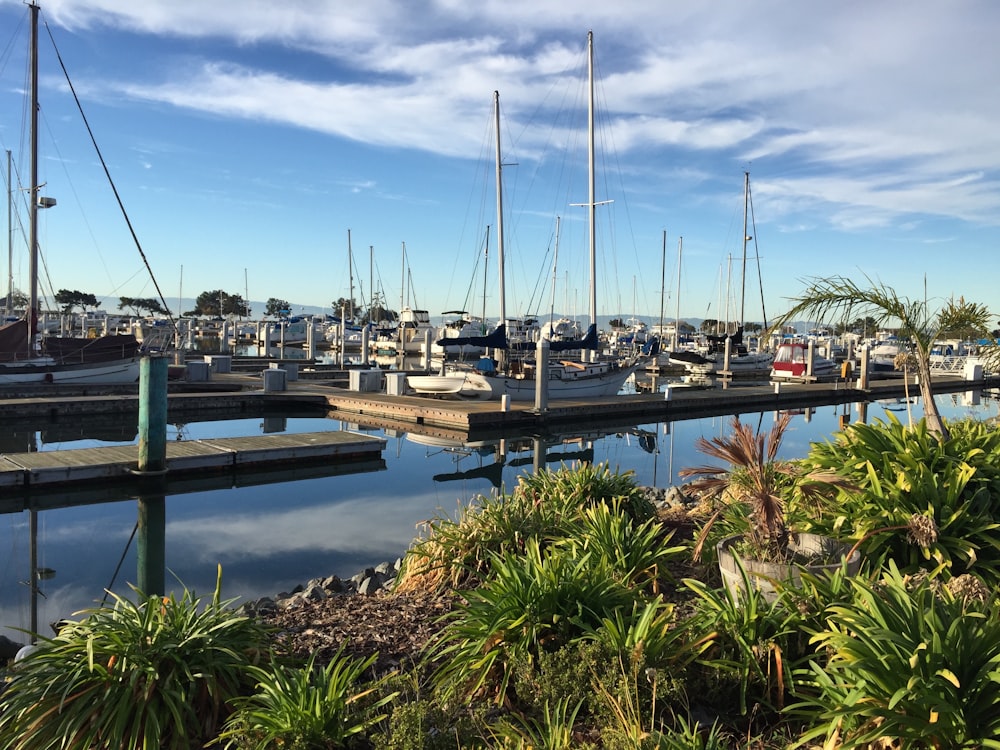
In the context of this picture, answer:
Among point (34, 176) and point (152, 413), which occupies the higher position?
point (34, 176)

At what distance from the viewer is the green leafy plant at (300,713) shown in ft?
13.4

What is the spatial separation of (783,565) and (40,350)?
32.4 m

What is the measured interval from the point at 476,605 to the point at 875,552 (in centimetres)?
340

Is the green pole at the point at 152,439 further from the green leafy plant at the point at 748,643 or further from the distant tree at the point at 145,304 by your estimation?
the distant tree at the point at 145,304

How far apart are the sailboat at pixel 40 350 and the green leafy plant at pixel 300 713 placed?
93.0 feet

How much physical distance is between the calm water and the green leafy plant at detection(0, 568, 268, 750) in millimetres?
956

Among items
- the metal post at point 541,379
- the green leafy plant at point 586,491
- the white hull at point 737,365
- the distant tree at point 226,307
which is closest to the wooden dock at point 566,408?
the metal post at point 541,379

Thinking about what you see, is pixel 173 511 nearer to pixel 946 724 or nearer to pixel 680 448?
pixel 946 724

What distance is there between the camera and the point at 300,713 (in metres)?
4.13

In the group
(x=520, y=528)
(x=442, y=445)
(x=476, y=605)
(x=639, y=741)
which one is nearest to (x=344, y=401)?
(x=442, y=445)

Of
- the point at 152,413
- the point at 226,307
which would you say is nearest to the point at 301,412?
the point at 152,413

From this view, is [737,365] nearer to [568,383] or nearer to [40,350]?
[568,383]

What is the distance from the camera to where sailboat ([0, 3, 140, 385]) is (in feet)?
92.2

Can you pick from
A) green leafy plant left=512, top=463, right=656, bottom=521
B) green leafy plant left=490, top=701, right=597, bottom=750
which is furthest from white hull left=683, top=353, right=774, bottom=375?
green leafy plant left=490, top=701, right=597, bottom=750
